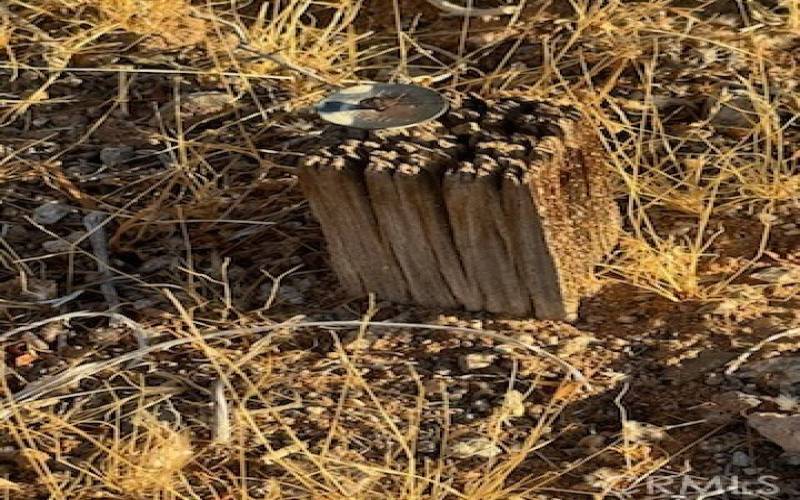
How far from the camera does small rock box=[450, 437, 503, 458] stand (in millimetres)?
2092

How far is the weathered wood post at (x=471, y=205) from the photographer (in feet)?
7.40

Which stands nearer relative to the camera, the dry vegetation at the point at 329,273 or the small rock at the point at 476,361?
the dry vegetation at the point at 329,273

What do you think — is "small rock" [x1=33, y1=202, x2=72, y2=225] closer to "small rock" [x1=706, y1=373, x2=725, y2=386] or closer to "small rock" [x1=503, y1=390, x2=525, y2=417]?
"small rock" [x1=503, y1=390, x2=525, y2=417]

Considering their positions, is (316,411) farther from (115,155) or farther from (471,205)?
(115,155)

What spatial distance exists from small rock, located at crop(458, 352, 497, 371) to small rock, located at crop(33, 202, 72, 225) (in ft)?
3.15

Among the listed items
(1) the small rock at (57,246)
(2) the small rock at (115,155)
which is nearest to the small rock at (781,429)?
(1) the small rock at (57,246)

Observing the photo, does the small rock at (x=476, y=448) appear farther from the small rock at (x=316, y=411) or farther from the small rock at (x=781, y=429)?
the small rock at (x=781, y=429)

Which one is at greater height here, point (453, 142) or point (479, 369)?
point (453, 142)

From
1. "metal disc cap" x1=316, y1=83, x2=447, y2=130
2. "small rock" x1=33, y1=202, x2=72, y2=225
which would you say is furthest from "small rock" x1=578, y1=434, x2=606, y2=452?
"small rock" x1=33, y1=202, x2=72, y2=225

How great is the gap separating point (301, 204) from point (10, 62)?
2.97ft

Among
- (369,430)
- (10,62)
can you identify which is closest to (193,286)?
(369,430)

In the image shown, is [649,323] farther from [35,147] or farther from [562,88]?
[35,147]

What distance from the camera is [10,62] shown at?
3.28m

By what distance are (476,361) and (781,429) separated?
1.62 ft
